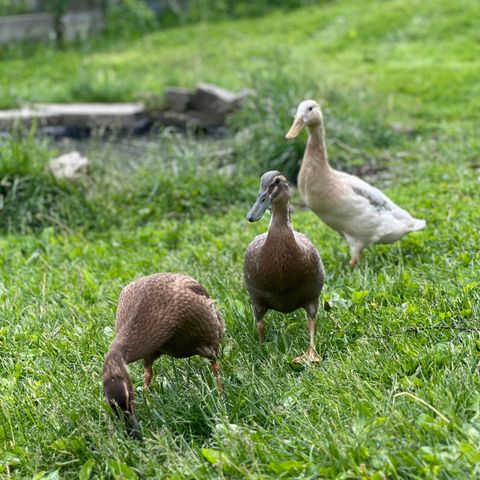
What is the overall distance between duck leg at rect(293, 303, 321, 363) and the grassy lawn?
79 mm

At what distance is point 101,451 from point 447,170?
5.39 metres

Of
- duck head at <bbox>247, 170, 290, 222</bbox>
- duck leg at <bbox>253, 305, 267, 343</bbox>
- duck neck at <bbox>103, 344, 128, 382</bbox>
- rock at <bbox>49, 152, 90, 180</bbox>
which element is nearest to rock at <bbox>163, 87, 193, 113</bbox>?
rock at <bbox>49, 152, 90, 180</bbox>

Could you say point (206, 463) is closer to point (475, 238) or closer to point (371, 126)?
point (475, 238)

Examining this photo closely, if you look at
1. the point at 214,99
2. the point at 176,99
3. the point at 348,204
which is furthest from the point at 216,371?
the point at 176,99

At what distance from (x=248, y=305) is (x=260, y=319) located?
1.33 feet

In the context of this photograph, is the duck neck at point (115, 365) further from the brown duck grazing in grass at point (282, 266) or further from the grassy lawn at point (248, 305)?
the brown duck grazing in grass at point (282, 266)

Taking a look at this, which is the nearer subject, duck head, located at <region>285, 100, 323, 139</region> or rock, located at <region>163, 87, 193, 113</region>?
duck head, located at <region>285, 100, 323, 139</region>

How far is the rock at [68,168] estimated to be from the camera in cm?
773

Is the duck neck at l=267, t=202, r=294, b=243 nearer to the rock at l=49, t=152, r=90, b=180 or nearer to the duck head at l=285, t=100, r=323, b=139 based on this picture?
the duck head at l=285, t=100, r=323, b=139

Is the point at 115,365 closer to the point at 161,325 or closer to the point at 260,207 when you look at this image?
the point at 161,325

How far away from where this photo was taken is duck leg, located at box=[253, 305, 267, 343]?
444cm

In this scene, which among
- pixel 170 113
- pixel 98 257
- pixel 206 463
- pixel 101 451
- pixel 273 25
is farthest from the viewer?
pixel 273 25

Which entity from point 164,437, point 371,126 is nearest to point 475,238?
point 164,437

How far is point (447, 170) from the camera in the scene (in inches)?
312
